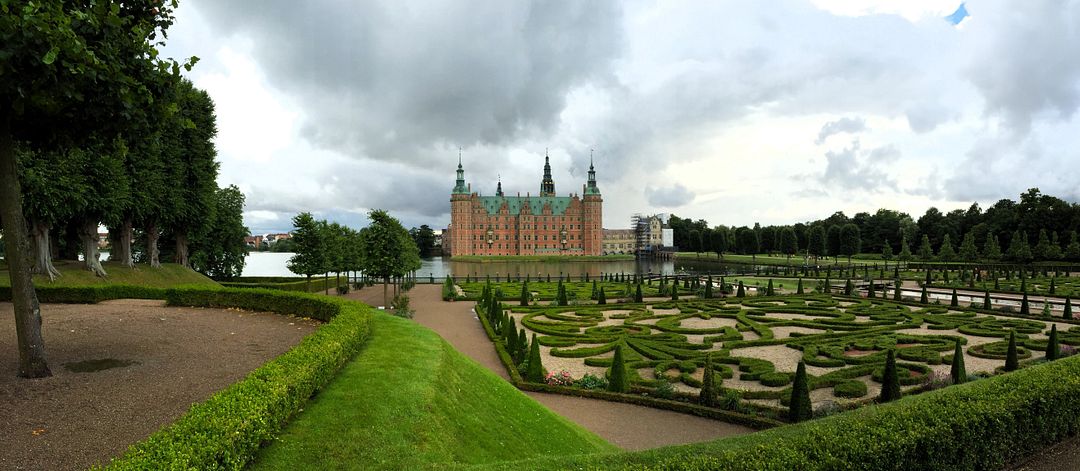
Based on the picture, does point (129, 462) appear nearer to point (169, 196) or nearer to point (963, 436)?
point (963, 436)

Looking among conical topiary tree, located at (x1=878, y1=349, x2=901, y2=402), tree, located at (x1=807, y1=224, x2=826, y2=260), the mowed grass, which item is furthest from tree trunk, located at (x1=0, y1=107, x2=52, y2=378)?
tree, located at (x1=807, y1=224, x2=826, y2=260)

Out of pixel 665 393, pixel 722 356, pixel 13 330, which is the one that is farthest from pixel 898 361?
pixel 13 330

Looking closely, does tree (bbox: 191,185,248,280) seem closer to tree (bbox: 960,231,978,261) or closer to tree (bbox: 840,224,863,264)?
tree (bbox: 960,231,978,261)

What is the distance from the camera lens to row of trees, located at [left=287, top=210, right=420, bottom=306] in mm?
23828

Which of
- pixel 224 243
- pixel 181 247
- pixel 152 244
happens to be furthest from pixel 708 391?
pixel 224 243

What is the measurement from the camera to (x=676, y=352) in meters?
14.1

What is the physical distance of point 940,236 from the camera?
71.4 meters

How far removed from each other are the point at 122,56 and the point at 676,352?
13.2 meters

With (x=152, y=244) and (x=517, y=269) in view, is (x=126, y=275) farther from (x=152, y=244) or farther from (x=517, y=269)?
(x=517, y=269)

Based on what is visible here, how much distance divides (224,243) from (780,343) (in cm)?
3640

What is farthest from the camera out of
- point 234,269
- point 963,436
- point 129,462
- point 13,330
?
point 234,269

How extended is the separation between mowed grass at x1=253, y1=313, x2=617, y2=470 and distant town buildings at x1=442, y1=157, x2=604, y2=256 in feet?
314

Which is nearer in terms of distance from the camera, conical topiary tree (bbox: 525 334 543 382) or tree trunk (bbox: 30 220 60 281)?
conical topiary tree (bbox: 525 334 543 382)

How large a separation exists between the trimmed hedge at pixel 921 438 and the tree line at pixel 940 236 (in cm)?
5937
